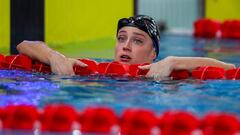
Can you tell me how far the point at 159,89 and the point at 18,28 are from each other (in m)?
2.27

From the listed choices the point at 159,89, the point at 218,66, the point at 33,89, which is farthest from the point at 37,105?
the point at 218,66

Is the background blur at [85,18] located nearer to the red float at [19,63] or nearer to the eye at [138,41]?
the red float at [19,63]

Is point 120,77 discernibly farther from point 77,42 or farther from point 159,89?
point 77,42

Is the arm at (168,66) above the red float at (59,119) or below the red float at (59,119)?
above

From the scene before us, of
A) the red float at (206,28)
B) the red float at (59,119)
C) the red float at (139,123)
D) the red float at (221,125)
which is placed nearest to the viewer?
the red float at (221,125)

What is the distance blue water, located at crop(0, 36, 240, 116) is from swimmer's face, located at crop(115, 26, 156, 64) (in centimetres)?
23

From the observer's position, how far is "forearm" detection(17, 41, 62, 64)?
14.1ft

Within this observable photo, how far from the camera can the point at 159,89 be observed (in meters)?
3.69

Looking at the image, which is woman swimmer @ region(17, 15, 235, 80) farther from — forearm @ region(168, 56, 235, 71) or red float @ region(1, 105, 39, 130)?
red float @ region(1, 105, 39, 130)

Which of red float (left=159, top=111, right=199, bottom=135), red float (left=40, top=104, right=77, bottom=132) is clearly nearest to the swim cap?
red float (left=40, top=104, right=77, bottom=132)

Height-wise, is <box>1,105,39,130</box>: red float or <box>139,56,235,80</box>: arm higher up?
<box>139,56,235,80</box>: arm

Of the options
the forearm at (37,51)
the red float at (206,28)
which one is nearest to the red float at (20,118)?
the forearm at (37,51)

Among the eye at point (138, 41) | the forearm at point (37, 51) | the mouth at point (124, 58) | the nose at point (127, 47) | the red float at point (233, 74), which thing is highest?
the eye at point (138, 41)

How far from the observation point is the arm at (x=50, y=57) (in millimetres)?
4172
